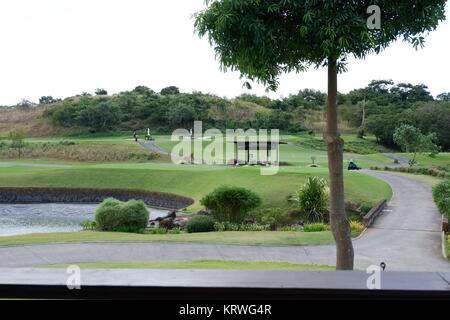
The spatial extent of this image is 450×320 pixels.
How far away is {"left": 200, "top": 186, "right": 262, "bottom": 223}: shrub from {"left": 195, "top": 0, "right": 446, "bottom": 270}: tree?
874 centimetres

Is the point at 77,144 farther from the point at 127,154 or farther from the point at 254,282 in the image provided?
the point at 254,282

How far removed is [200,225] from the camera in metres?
11.7

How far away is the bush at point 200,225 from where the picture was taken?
38.4 feet

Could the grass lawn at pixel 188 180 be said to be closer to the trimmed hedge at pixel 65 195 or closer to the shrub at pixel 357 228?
the trimmed hedge at pixel 65 195

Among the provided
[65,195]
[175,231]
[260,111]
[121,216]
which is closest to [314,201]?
[175,231]

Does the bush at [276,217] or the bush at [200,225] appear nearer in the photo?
the bush at [200,225]

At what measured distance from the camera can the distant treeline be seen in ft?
34.1

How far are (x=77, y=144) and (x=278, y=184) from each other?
17.4 m

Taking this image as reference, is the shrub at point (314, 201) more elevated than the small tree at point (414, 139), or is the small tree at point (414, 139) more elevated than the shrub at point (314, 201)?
the small tree at point (414, 139)

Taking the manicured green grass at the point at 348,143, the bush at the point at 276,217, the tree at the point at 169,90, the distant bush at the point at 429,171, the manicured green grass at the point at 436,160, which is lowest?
the bush at the point at 276,217

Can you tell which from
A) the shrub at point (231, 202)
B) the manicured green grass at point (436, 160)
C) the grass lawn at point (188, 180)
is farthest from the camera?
the manicured green grass at point (436, 160)

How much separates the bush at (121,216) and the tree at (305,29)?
27.4 feet

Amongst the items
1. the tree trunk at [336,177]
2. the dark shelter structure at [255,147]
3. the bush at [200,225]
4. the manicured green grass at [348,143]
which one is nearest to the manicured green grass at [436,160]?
the manicured green grass at [348,143]

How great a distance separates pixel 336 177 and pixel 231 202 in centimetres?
867
